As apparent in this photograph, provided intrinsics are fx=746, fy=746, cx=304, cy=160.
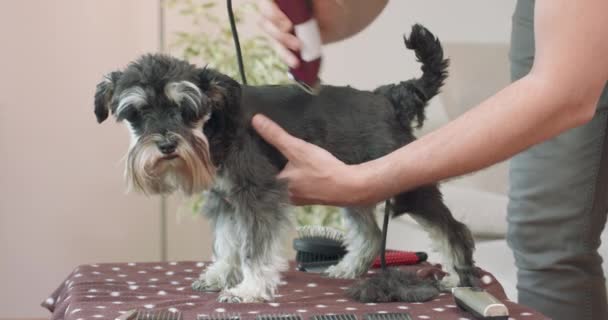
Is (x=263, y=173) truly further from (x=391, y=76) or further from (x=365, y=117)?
(x=391, y=76)

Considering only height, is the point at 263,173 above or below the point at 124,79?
below

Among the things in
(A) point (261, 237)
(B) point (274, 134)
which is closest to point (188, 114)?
(B) point (274, 134)

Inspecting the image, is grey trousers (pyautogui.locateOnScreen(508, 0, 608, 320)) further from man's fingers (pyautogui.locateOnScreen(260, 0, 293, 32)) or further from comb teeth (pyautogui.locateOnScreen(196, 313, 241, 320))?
comb teeth (pyautogui.locateOnScreen(196, 313, 241, 320))

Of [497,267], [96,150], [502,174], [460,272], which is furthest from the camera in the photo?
[96,150]

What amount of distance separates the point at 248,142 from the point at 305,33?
243mm

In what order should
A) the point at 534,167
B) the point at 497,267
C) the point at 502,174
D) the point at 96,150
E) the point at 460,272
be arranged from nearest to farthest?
the point at 460,272, the point at 534,167, the point at 497,267, the point at 502,174, the point at 96,150

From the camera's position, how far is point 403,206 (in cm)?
157

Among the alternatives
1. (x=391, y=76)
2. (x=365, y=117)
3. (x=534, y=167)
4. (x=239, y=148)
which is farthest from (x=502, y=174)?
(x=239, y=148)

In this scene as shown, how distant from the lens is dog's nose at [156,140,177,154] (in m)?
1.37

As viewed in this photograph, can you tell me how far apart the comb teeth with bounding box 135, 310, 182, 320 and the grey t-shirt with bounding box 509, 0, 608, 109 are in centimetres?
94

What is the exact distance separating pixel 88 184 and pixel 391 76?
154 cm

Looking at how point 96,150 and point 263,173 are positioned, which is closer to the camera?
point 263,173

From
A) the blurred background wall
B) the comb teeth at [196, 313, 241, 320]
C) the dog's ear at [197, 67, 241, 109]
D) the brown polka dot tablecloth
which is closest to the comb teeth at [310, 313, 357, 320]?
the brown polka dot tablecloth

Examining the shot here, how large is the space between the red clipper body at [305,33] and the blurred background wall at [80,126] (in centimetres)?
208
